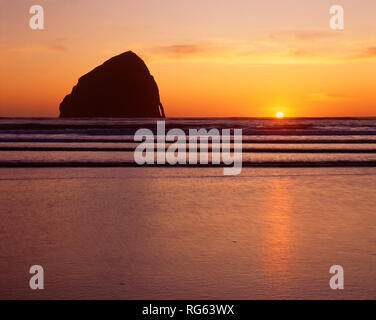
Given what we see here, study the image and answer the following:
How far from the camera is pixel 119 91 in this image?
149375mm

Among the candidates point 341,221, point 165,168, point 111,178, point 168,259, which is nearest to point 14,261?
point 168,259

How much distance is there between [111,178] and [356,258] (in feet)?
27.8

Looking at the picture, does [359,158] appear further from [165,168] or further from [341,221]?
[341,221]

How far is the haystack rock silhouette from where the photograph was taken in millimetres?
143125

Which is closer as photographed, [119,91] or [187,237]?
[187,237]

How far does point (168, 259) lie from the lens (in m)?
5.62

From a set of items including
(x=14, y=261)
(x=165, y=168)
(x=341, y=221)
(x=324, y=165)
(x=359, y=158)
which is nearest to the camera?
(x=14, y=261)

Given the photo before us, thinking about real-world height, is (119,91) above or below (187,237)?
above

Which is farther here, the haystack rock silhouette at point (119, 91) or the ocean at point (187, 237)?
the haystack rock silhouette at point (119, 91)

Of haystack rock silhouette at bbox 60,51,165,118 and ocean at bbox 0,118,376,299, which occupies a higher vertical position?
haystack rock silhouette at bbox 60,51,165,118

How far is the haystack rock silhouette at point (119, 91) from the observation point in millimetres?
143125

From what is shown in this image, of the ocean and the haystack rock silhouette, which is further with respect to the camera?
the haystack rock silhouette
